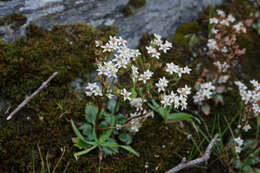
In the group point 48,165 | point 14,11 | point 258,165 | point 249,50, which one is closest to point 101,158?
point 48,165

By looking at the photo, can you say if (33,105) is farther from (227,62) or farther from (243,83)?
(243,83)

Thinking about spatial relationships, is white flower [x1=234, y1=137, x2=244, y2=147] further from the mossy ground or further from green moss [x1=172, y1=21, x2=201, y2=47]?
green moss [x1=172, y1=21, x2=201, y2=47]

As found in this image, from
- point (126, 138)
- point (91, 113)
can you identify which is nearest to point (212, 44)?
point (126, 138)

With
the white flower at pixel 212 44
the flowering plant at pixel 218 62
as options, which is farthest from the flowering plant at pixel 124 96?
the white flower at pixel 212 44

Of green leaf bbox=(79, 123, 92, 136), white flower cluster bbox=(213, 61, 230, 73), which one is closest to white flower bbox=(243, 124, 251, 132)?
white flower cluster bbox=(213, 61, 230, 73)

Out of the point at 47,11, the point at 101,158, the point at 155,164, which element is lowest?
the point at 155,164
